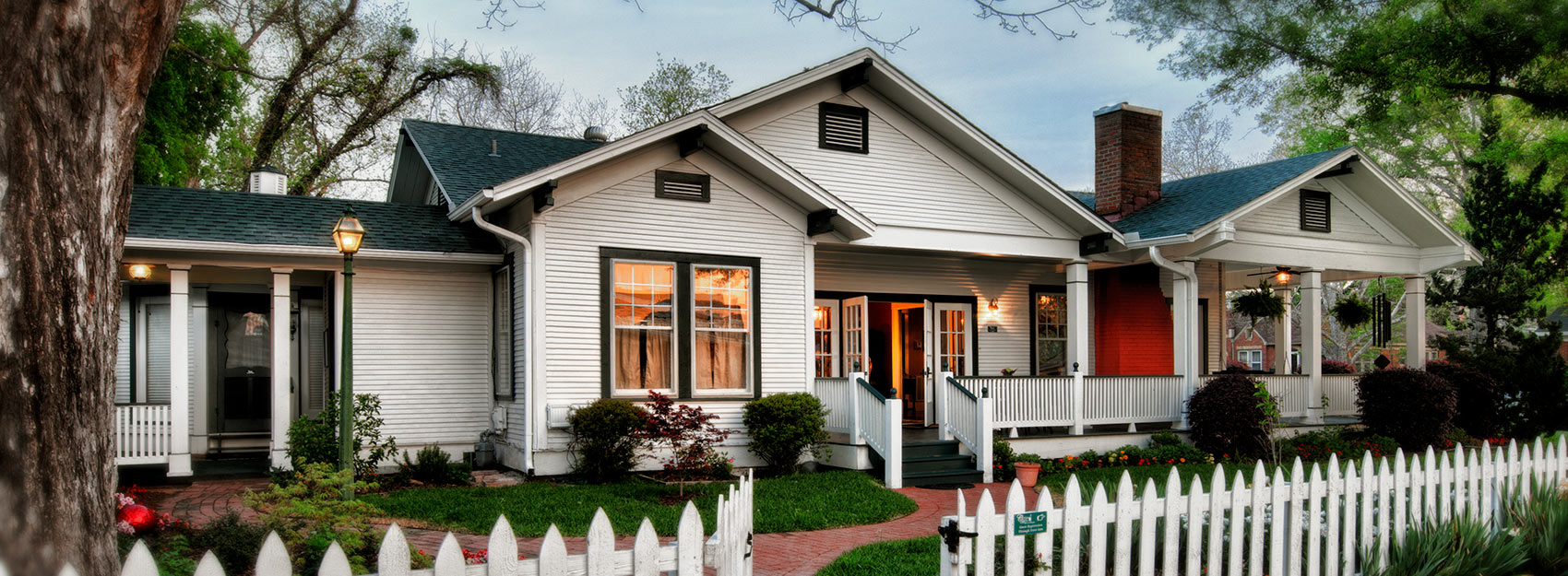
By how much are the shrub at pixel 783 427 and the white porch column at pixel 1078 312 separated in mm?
4592

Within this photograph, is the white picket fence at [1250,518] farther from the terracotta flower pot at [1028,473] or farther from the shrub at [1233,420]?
the shrub at [1233,420]

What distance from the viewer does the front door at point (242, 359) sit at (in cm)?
1520

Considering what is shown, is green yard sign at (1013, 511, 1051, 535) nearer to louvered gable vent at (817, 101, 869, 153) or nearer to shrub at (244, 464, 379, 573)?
shrub at (244, 464, 379, 573)

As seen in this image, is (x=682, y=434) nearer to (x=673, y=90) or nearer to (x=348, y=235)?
(x=348, y=235)

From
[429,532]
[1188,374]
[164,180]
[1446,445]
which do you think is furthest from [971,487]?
[164,180]

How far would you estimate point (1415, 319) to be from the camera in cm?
1883

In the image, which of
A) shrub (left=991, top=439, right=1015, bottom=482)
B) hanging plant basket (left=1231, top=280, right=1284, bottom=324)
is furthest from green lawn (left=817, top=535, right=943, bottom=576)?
hanging plant basket (left=1231, top=280, right=1284, bottom=324)

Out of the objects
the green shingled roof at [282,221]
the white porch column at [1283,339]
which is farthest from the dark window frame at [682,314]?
the white porch column at [1283,339]

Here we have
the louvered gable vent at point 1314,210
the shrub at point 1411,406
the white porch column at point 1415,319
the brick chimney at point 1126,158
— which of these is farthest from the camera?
the white porch column at point 1415,319

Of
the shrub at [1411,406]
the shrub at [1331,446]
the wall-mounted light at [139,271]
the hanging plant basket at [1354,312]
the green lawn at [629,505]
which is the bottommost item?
the shrub at [1331,446]

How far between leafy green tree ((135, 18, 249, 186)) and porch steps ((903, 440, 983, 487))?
57.1 ft

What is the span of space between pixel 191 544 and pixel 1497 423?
61.9 ft

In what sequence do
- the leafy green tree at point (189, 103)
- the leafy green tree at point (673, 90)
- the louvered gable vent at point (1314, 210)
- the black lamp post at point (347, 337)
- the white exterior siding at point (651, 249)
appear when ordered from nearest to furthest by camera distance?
the black lamp post at point (347, 337) < the white exterior siding at point (651, 249) < the louvered gable vent at point (1314, 210) < the leafy green tree at point (189, 103) < the leafy green tree at point (673, 90)

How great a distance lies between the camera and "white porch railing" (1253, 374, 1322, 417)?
674 inches
